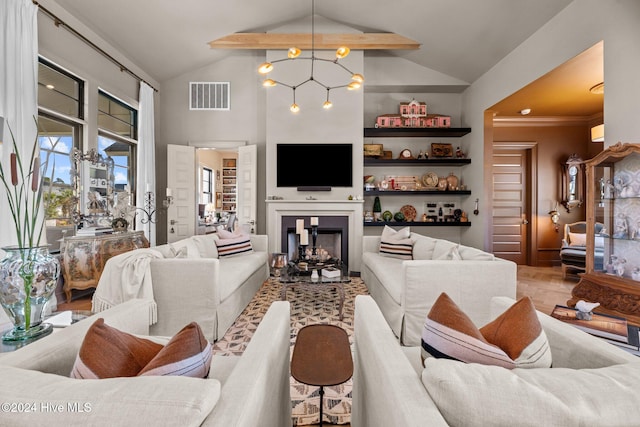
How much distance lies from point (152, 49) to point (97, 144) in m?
1.71

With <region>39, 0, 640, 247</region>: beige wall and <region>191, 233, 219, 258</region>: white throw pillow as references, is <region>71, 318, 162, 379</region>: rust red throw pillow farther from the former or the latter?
<region>39, 0, 640, 247</region>: beige wall

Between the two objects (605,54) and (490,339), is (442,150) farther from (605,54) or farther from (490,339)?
(490,339)

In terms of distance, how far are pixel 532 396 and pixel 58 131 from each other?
4.56 metres

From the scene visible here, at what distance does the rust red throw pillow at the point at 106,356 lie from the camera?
701 mm

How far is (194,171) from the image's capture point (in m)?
5.12

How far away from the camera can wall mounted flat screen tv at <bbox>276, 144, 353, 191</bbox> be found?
4832mm

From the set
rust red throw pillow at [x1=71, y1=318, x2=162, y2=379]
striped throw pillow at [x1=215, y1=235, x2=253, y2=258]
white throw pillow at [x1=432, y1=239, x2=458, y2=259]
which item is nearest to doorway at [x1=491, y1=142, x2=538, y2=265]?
white throw pillow at [x1=432, y1=239, x2=458, y2=259]

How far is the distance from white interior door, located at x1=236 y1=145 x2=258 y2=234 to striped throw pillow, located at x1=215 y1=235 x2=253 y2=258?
122 cm

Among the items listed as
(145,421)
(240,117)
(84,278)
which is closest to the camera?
(145,421)

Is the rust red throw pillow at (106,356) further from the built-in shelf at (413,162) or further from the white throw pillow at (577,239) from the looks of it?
the white throw pillow at (577,239)

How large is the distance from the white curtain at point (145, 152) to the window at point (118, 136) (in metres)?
0.16

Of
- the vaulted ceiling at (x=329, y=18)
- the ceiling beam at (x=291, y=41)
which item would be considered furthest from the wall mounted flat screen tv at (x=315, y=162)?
the vaulted ceiling at (x=329, y=18)

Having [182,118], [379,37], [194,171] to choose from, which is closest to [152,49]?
[182,118]

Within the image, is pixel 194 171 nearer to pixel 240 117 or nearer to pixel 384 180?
pixel 240 117
